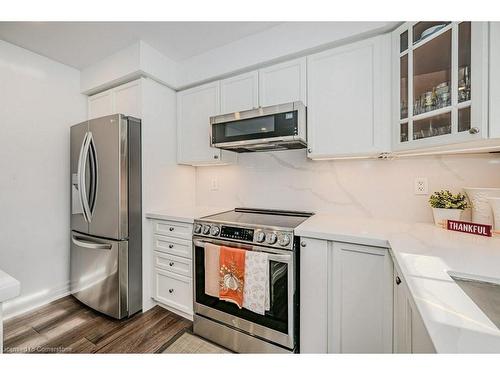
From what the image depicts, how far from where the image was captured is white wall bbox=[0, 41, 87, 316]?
6.58 ft

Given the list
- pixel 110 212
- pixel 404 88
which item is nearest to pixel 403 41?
pixel 404 88

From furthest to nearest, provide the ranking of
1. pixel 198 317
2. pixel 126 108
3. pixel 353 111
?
pixel 126 108
pixel 198 317
pixel 353 111

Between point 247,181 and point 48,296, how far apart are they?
7.44 ft

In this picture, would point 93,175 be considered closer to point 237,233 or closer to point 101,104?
point 101,104

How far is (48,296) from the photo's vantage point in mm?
2242

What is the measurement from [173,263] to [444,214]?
2.05 metres

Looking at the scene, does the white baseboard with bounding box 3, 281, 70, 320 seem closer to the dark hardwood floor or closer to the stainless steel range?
the dark hardwood floor

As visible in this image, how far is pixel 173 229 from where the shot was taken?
6.48ft

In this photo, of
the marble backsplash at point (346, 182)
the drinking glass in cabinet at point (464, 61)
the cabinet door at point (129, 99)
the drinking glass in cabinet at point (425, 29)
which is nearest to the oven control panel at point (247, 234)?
the marble backsplash at point (346, 182)

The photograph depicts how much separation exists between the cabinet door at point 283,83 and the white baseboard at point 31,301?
2.73 m

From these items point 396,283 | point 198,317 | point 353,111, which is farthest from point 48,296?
point 353,111

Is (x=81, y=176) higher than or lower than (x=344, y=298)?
higher

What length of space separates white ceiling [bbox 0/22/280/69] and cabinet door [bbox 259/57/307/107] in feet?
1.14
